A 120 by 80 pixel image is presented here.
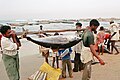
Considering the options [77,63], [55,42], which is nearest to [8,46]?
[55,42]

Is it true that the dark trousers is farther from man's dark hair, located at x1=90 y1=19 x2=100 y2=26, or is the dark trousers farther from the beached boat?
man's dark hair, located at x1=90 y1=19 x2=100 y2=26

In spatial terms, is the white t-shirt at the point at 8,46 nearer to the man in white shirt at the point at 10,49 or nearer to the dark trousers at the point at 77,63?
the man in white shirt at the point at 10,49

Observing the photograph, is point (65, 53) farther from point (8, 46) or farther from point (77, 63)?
point (8, 46)

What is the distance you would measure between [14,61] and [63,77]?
2078mm

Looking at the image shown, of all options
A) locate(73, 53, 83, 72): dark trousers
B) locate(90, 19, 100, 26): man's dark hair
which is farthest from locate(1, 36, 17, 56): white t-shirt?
locate(73, 53, 83, 72): dark trousers

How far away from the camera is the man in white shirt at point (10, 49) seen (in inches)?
219

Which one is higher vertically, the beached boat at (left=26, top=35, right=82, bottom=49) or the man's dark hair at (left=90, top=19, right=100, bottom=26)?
the man's dark hair at (left=90, top=19, right=100, bottom=26)

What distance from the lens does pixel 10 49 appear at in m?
5.60

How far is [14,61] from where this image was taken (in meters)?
5.84

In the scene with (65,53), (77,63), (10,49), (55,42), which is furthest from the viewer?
(77,63)

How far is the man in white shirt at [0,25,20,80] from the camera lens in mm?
5551

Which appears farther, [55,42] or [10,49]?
[55,42]

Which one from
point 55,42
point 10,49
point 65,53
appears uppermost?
point 55,42

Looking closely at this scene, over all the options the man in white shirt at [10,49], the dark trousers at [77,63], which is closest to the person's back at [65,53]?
the dark trousers at [77,63]
